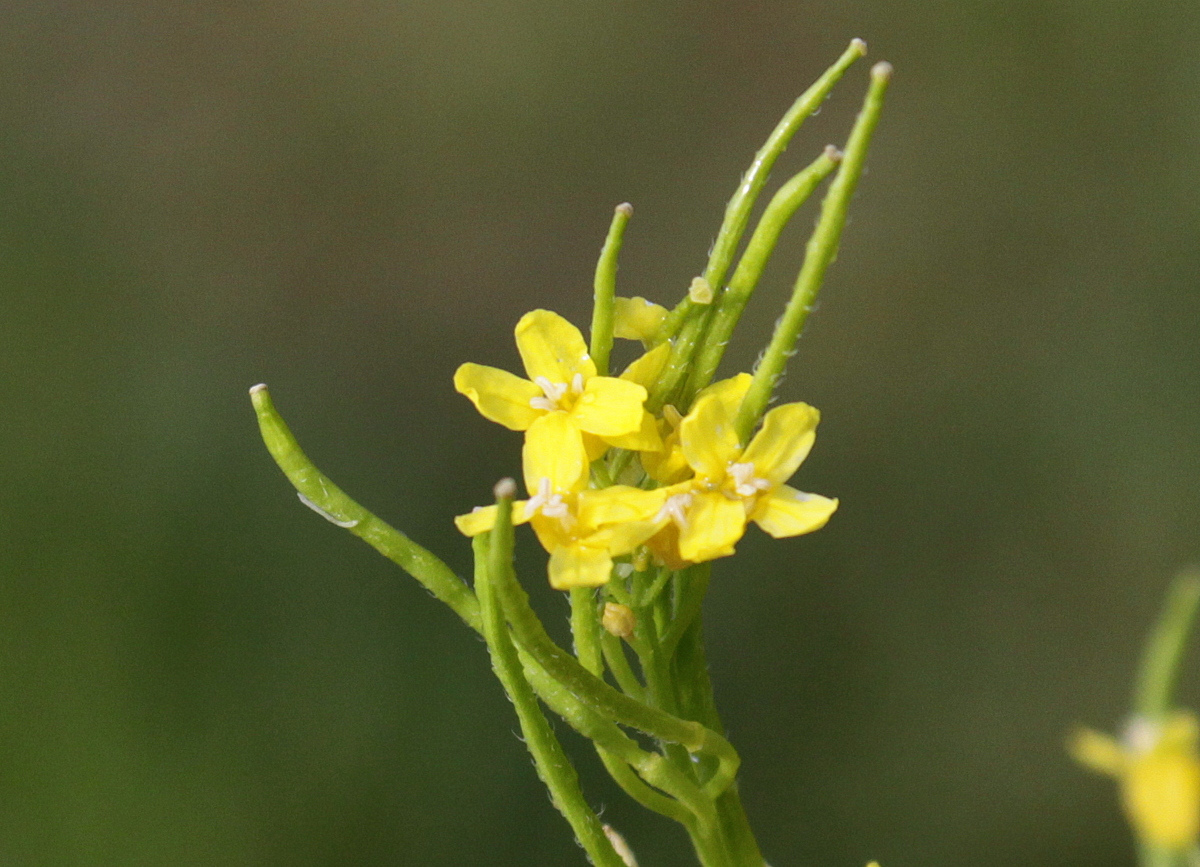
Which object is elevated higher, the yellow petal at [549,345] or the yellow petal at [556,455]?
the yellow petal at [549,345]

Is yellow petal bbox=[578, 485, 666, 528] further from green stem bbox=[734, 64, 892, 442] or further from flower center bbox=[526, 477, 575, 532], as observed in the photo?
green stem bbox=[734, 64, 892, 442]

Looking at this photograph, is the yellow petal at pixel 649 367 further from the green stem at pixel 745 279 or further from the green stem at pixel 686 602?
the green stem at pixel 686 602

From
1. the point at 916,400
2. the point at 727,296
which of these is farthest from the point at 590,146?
the point at 727,296

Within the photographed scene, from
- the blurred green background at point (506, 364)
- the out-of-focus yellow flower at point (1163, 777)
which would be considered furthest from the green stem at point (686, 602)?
the blurred green background at point (506, 364)

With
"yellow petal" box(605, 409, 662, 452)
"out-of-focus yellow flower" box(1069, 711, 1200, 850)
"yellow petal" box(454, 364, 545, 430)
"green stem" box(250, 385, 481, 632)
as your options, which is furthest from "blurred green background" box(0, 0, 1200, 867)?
"out-of-focus yellow flower" box(1069, 711, 1200, 850)

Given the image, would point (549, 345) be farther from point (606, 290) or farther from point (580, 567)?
point (580, 567)

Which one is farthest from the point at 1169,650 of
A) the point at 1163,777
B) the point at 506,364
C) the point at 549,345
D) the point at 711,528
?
the point at 506,364
